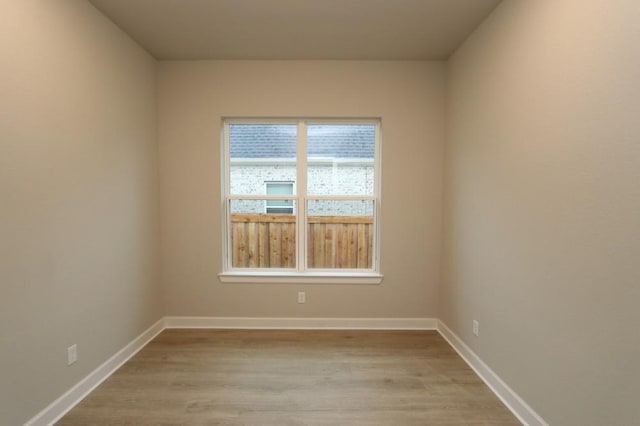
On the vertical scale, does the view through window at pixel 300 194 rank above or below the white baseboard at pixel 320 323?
above

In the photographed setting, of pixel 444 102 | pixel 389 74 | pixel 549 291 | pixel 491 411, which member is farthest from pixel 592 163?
pixel 389 74

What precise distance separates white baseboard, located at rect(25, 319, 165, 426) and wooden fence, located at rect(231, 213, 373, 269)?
110 cm

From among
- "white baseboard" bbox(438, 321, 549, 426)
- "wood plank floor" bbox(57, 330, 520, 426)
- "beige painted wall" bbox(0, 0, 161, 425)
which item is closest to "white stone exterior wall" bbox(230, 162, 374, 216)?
"beige painted wall" bbox(0, 0, 161, 425)

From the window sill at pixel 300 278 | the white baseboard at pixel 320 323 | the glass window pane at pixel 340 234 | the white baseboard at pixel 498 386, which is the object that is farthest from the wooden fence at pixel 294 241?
the white baseboard at pixel 498 386

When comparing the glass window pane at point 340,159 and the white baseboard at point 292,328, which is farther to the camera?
the glass window pane at point 340,159

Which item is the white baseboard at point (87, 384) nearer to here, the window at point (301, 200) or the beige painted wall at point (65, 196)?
the beige painted wall at point (65, 196)

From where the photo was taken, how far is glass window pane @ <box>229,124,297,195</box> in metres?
3.18

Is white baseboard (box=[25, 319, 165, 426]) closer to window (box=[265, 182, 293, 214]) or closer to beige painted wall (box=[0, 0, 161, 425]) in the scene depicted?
beige painted wall (box=[0, 0, 161, 425])

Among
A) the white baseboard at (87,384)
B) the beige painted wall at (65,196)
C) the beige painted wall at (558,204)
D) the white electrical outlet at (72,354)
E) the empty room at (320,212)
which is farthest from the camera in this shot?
the white electrical outlet at (72,354)

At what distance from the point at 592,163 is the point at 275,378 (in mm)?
2369

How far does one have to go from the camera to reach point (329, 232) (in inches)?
128

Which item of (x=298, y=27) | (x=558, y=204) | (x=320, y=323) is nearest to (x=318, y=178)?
(x=298, y=27)

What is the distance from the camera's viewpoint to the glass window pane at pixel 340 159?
3178 millimetres

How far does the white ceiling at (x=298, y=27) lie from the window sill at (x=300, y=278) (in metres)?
2.17
